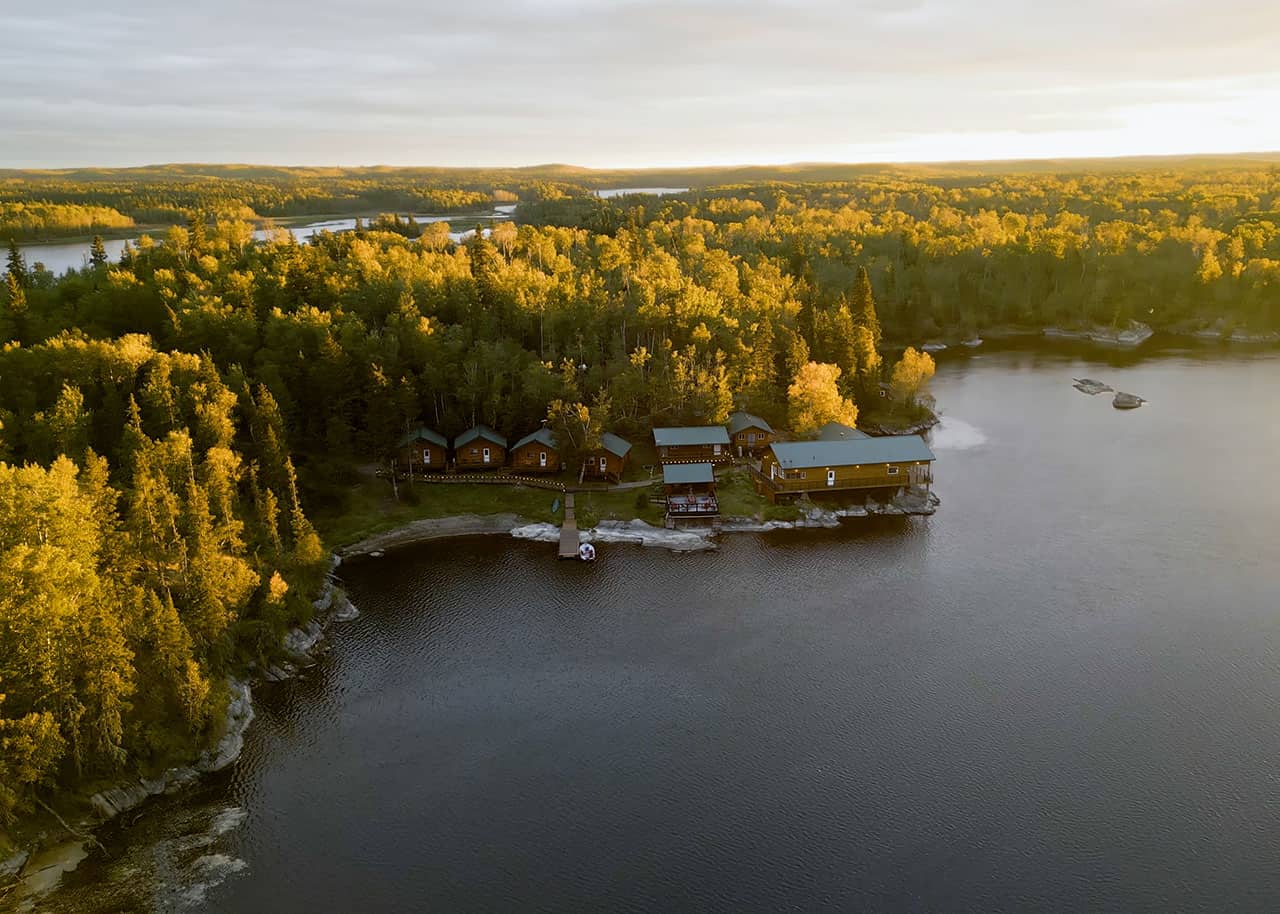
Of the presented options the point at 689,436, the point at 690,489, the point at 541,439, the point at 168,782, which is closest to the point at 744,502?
the point at 690,489

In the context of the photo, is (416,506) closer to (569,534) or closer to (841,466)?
(569,534)

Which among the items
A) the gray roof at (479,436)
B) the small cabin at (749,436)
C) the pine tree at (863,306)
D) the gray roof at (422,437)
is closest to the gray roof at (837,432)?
the small cabin at (749,436)

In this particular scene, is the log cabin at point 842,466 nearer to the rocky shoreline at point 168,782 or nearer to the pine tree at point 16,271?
the rocky shoreline at point 168,782

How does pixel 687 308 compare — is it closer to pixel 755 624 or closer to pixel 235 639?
pixel 755 624

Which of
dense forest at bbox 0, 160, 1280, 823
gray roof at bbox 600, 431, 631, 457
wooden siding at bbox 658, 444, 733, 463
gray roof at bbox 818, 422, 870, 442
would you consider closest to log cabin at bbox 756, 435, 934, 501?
gray roof at bbox 818, 422, 870, 442

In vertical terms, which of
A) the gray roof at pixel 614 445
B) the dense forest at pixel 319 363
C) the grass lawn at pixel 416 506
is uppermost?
the dense forest at pixel 319 363

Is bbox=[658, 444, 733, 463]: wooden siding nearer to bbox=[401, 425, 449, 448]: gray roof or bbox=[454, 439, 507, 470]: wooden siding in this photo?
bbox=[454, 439, 507, 470]: wooden siding

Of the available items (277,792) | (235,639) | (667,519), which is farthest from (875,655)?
(235,639)
